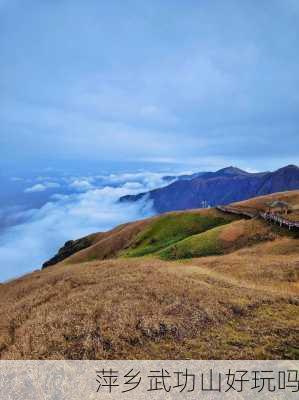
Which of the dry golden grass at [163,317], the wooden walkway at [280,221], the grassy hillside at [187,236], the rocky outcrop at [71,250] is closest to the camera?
the dry golden grass at [163,317]

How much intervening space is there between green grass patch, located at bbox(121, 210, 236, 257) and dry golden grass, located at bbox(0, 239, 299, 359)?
3594 centimetres

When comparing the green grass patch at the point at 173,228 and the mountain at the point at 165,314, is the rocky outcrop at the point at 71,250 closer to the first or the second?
the green grass patch at the point at 173,228

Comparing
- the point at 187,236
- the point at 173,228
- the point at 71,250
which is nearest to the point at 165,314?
the point at 187,236

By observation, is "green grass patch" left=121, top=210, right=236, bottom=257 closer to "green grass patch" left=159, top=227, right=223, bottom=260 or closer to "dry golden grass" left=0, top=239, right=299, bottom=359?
"green grass patch" left=159, top=227, right=223, bottom=260

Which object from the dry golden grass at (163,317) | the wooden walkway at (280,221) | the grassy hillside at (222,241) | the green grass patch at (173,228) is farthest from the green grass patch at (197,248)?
the dry golden grass at (163,317)

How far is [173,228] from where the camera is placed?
266 feet

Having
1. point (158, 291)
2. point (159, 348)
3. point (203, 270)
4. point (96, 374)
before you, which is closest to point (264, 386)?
point (159, 348)

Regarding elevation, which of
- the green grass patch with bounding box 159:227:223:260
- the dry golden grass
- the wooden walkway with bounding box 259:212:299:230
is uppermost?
the wooden walkway with bounding box 259:212:299:230

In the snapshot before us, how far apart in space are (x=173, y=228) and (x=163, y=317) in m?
59.5

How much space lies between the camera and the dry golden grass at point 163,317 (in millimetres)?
17973

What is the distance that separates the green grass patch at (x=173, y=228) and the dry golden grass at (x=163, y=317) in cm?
3594

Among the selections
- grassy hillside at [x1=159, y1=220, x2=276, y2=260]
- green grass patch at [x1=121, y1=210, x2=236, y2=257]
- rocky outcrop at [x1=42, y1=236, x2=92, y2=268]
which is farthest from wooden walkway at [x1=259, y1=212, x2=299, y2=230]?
rocky outcrop at [x1=42, y1=236, x2=92, y2=268]

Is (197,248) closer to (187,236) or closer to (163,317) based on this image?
(187,236)

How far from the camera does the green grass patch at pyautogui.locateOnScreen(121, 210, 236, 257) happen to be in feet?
237
